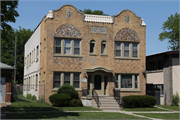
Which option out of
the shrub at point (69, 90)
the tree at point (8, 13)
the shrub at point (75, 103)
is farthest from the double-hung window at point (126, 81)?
the tree at point (8, 13)

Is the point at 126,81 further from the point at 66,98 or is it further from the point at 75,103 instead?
the point at 66,98

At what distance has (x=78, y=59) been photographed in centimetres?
2669

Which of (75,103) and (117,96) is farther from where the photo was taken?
(117,96)

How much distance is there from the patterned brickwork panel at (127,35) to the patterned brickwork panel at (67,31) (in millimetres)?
4399

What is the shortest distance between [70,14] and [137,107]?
11.7 m

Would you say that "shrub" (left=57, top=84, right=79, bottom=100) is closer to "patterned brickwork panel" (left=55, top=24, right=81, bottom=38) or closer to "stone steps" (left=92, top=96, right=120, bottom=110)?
"stone steps" (left=92, top=96, right=120, bottom=110)

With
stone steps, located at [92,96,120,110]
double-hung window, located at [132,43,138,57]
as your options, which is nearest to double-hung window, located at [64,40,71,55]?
stone steps, located at [92,96,120,110]

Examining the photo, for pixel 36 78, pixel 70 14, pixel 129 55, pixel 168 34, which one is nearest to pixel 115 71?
pixel 129 55

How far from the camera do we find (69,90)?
2511 cm

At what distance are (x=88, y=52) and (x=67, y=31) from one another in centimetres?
307

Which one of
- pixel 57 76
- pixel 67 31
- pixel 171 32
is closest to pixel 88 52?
pixel 67 31

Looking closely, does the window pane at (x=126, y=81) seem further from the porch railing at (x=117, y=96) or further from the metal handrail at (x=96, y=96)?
the metal handrail at (x=96, y=96)

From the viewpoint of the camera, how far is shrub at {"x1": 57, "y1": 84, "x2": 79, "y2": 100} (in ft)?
82.1

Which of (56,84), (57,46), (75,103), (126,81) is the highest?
(57,46)
